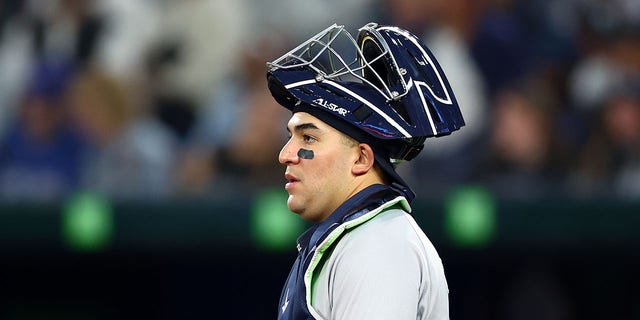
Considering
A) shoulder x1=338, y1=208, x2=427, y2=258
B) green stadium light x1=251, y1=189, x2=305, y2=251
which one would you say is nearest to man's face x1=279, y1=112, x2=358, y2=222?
shoulder x1=338, y1=208, x2=427, y2=258

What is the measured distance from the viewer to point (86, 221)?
6.50 metres

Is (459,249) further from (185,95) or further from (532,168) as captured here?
(185,95)

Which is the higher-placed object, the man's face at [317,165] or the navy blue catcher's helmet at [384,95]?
the navy blue catcher's helmet at [384,95]

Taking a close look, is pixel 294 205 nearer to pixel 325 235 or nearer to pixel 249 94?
pixel 325 235

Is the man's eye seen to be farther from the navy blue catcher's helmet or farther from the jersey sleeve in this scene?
the jersey sleeve

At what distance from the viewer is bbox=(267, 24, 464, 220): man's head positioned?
2713 millimetres

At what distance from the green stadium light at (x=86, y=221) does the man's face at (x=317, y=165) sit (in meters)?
3.86

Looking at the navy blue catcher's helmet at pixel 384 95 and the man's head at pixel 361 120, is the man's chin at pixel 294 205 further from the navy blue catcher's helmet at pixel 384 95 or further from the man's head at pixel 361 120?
the navy blue catcher's helmet at pixel 384 95

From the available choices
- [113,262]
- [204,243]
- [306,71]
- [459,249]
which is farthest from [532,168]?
[306,71]

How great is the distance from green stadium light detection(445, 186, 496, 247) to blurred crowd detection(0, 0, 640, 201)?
3.7 inches

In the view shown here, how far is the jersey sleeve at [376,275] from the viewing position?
2445 mm

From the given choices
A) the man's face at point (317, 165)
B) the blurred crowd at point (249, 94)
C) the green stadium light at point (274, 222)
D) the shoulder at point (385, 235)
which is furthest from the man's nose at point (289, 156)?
the blurred crowd at point (249, 94)

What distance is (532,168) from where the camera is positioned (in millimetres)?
6656

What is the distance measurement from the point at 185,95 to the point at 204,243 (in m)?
0.86
